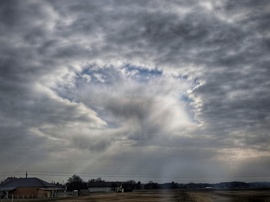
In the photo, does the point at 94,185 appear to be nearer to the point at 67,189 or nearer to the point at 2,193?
the point at 67,189

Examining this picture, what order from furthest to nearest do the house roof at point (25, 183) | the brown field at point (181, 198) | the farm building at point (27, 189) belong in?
the house roof at point (25, 183), the farm building at point (27, 189), the brown field at point (181, 198)

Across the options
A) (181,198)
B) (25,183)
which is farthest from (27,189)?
(181,198)

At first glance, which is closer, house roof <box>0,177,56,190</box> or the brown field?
the brown field

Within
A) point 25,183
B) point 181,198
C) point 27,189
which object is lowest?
point 181,198

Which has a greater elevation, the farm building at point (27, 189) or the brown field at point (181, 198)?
the farm building at point (27, 189)

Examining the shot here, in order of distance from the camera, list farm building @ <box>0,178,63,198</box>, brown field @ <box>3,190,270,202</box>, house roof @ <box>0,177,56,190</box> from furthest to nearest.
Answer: house roof @ <box>0,177,56,190</box>, farm building @ <box>0,178,63,198</box>, brown field @ <box>3,190,270,202</box>

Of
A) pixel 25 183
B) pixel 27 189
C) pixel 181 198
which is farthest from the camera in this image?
pixel 25 183

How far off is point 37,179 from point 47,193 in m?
7.19

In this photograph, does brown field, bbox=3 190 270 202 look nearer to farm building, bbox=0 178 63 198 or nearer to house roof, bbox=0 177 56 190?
farm building, bbox=0 178 63 198

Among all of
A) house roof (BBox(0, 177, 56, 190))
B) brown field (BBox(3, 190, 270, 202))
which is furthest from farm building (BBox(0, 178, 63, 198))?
brown field (BBox(3, 190, 270, 202))

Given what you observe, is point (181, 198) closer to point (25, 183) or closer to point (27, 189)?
point (27, 189)

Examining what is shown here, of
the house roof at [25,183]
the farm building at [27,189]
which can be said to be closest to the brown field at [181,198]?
the farm building at [27,189]

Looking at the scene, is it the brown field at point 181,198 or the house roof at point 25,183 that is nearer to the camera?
the brown field at point 181,198

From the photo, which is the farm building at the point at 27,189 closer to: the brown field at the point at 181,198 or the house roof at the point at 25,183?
the house roof at the point at 25,183
